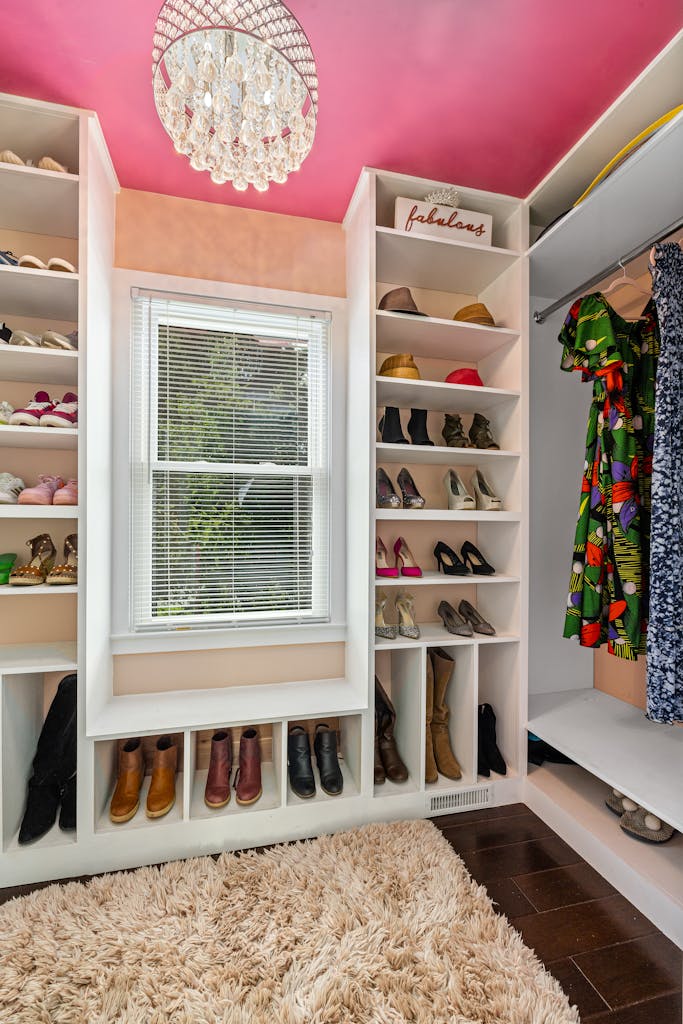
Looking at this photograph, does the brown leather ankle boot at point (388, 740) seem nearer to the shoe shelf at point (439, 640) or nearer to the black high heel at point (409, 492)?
the shoe shelf at point (439, 640)

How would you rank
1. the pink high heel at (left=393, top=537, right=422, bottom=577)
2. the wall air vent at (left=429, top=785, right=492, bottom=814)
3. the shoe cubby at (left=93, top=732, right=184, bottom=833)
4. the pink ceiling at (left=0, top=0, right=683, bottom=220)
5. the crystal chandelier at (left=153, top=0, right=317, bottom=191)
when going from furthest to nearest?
the pink high heel at (left=393, top=537, right=422, bottom=577) < the wall air vent at (left=429, top=785, right=492, bottom=814) < the shoe cubby at (left=93, top=732, right=184, bottom=833) < the pink ceiling at (left=0, top=0, right=683, bottom=220) < the crystal chandelier at (left=153, top=0, right=317, bottom=191)

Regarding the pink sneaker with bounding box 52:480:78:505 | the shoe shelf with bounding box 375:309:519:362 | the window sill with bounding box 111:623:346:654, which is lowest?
the window sill with bounding box 111:623:346:654

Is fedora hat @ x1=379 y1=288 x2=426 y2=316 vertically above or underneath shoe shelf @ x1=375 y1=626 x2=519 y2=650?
above

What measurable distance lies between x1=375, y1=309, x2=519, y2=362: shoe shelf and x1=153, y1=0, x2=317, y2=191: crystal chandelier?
74cm

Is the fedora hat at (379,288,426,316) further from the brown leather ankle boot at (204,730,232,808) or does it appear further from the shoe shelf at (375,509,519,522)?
the brown leather ankle boot at (204,730,232,808)

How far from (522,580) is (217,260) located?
187 centimetres

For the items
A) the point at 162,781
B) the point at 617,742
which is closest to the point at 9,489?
the point at 162,781

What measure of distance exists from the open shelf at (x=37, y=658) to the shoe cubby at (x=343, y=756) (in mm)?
789

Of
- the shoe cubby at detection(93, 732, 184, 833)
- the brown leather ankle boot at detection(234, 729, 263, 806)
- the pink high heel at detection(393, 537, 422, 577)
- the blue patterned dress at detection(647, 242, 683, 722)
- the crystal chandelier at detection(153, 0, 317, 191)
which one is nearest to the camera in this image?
the crystal chandelier at detection(153, 0, 317, 191)

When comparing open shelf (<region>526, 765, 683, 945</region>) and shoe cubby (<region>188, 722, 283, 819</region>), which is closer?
open shelf (<region>526, 765, 683, 945</region>)

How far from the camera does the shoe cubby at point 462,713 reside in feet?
6.01

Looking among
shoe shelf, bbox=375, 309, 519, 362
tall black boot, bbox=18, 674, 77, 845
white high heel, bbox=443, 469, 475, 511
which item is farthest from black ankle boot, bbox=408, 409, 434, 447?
tall black boot, bbox=18, 674, 77, 845

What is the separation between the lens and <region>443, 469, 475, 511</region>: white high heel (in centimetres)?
193

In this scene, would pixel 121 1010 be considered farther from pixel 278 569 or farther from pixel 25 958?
pixel 278 569
